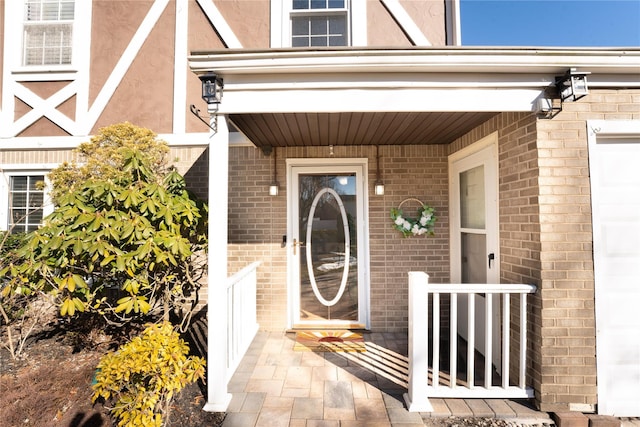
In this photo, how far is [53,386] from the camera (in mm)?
2551

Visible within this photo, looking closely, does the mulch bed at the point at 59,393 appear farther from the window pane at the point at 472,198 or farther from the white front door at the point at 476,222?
the window pane at the point at 472,198

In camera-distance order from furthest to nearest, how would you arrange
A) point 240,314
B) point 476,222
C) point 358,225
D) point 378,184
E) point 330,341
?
point 358,225 → point 378,184 → point 330,341 → point 476,222 → point 240,314

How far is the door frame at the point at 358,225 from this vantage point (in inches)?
155

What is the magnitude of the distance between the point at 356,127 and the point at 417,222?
1.51 metres

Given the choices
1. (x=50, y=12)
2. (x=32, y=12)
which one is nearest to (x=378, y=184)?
(x=50, y=12)

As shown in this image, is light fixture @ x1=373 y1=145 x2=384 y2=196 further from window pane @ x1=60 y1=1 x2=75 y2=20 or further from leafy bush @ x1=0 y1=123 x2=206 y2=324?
window pane @ x1=60 y1=1 x2=75 y2=20

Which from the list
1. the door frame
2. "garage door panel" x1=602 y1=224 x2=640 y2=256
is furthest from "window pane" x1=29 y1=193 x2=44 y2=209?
"garage door panel" x1=602 y1=224 x2=640 y2=256

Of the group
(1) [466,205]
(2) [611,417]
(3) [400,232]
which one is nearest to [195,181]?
(3) [400,232]

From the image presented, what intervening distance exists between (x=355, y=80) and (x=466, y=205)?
213 centimetres

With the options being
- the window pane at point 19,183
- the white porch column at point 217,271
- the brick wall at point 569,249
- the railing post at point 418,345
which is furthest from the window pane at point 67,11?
the brick wall at point 569,249

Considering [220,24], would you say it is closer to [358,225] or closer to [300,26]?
[300,26]

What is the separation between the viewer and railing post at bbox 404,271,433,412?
2316 mm

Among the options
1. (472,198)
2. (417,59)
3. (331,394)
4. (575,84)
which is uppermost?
(417,59)

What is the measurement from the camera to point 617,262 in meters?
2.33
